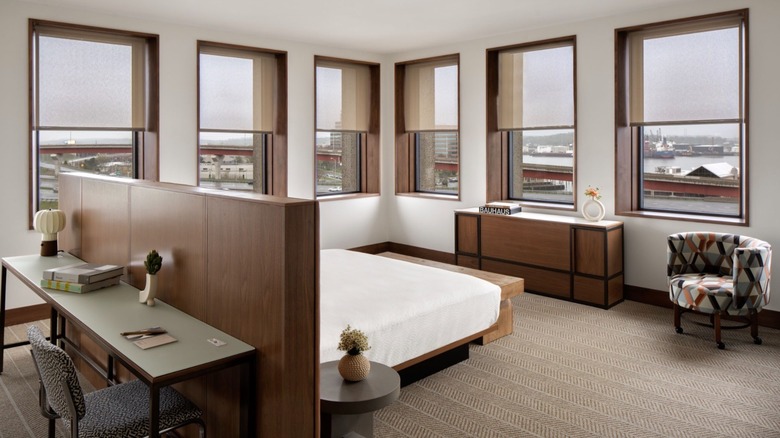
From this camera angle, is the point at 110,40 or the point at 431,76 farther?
the point at 431,76

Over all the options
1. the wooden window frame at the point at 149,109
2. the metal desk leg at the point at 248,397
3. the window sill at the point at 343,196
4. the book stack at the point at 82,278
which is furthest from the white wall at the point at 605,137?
the book stack at the point at 82,278

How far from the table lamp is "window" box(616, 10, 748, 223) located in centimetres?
444

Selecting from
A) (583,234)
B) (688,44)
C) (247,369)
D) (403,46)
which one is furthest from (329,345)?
(403,46)

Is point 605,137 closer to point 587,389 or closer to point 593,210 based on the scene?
point 593,210

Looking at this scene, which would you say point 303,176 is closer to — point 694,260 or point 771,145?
point 694,260

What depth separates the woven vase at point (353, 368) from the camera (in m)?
Answer: 2.28

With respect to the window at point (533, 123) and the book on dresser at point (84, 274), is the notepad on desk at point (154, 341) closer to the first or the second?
the book on dresser at point (84, 274)

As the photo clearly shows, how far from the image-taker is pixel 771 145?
4.32m

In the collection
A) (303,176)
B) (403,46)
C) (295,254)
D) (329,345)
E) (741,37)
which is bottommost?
(329,345)

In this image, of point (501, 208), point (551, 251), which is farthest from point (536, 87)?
point (551, 251)

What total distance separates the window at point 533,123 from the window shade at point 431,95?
0.58 metres

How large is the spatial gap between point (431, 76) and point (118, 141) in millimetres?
3482

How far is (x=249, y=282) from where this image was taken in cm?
208

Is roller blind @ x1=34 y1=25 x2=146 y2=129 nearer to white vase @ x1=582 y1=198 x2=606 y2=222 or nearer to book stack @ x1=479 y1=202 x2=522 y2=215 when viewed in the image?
book stack @ x1=479 y1=202 x2=522 y2=215
